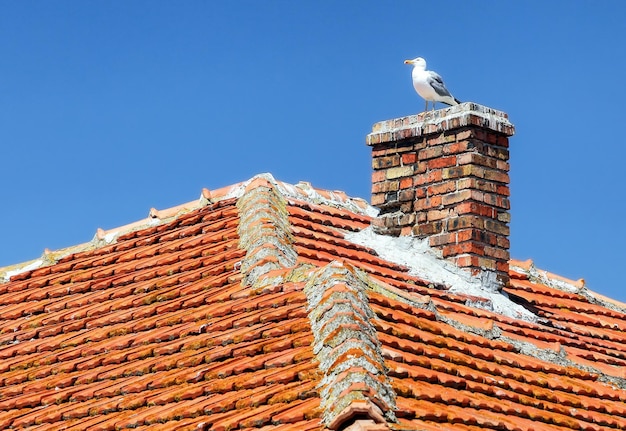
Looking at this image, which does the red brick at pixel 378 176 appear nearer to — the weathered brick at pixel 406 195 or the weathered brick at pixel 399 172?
the weathered brick at pixel 399 172

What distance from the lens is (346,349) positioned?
8312 mm

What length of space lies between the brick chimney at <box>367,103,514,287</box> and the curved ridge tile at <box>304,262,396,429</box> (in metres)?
2.53

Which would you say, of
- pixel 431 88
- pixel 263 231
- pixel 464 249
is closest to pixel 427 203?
pixel 464 249

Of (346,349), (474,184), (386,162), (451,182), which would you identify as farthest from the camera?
(386,162)

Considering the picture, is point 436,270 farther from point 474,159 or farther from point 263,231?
point 263,231

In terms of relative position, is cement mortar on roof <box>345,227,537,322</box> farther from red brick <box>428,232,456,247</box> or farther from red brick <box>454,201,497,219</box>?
red brick <box>454,201,497,219</box>

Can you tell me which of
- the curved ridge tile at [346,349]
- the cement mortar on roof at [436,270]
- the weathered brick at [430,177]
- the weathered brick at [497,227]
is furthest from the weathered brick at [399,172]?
the curved ridge tile at [346,349]

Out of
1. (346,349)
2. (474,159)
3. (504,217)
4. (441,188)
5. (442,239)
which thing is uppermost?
(474,159)

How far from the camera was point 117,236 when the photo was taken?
41.2 ft

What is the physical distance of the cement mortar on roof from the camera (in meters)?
11.6

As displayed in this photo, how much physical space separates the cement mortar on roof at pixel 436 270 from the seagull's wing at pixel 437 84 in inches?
60.0

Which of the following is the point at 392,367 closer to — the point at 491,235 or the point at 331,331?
the point at 331,331

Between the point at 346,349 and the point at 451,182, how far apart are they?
13.6 ft

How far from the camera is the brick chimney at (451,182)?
1201 centimetres
